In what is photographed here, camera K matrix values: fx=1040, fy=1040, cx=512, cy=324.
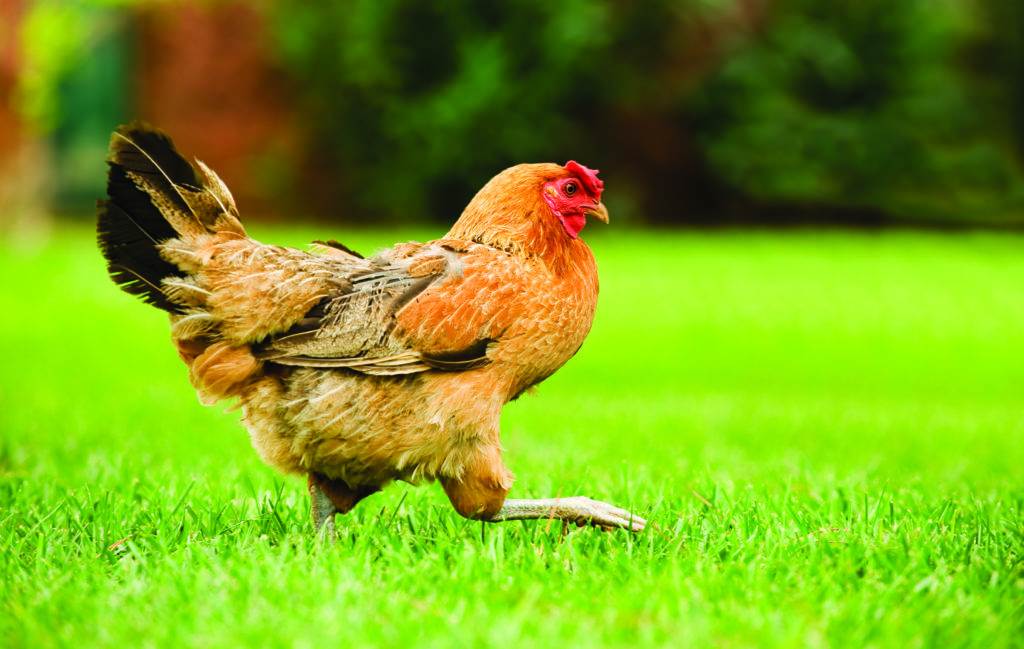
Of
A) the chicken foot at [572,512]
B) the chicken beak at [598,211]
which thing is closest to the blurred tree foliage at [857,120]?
Answer: the chicken beak at [598,211]

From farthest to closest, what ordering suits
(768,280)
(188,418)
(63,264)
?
(63,264) → (768,280) → (188,418)

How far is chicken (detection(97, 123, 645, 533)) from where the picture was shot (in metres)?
3.71

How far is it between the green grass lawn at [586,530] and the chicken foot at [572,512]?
6 cm

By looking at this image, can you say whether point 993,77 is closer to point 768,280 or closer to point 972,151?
point 972,151

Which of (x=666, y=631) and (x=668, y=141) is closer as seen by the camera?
(x=666, y=631)

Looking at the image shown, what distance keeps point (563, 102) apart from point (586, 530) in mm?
22413

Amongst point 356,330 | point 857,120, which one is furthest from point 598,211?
point 857,120

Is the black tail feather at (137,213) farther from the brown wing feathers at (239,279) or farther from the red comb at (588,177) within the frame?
the red comb at (588,177)

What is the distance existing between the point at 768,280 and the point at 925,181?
1102 cm

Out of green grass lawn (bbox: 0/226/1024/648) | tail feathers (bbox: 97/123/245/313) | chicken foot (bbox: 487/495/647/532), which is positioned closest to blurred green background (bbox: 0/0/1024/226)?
green grass lawn (bbox: 0/226/1024/648)

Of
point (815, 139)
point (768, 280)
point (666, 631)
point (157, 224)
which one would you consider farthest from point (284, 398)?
point (815, 139)

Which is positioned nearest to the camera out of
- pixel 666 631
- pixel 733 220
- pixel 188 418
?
pixel 666 631

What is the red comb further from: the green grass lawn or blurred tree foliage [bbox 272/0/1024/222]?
blurred tree foliage [bbox 272/0/1024/222]

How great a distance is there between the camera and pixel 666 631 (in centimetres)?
286
